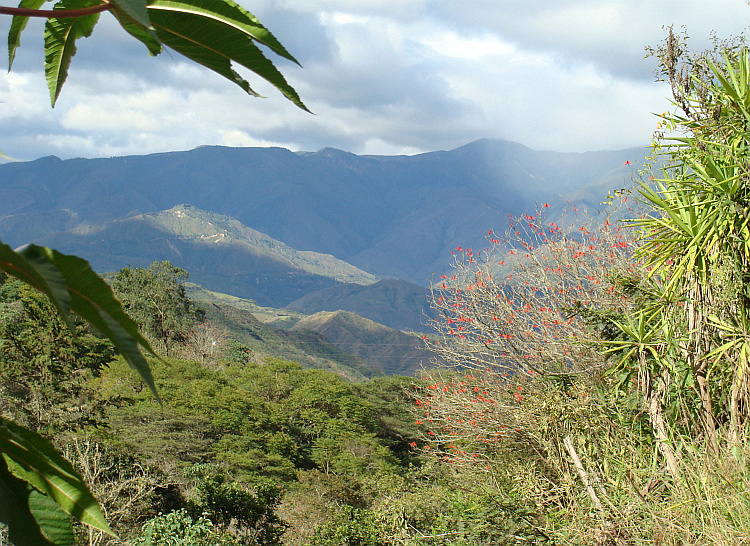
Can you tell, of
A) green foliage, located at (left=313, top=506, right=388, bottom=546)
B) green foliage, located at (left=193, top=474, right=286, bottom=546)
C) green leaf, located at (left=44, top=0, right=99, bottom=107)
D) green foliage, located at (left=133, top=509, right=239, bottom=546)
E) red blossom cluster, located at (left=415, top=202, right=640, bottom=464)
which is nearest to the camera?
green leaf, located at (left=44, top=0, right=99, bottom=107)

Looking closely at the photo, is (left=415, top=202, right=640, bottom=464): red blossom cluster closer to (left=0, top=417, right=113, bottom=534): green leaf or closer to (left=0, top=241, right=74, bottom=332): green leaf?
(left=0, top=417, right=113, bottom=534): green leaf

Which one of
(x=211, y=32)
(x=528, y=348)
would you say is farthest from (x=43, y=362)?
(x=211, y=32)

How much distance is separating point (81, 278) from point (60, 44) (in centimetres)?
70

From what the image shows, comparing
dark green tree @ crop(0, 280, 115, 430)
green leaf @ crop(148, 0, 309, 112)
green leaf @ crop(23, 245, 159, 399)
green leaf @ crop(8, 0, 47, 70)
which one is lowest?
dark green tree @ crop(0, 280, 115, 430)

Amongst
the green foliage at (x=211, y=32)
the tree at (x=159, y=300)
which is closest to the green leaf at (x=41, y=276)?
the green foliage at (x=211, y=32)

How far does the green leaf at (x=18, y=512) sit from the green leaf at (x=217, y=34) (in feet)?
2.16

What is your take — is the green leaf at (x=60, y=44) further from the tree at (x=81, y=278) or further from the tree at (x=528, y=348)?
the tree at (x=528, y=348)

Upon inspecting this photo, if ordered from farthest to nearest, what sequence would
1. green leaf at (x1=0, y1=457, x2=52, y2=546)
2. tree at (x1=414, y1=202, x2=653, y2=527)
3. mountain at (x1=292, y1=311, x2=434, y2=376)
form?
mountain at (x1=292, y1=311, x2=434, y2=376), tree at (x1=414, y1=202, x2=653, y2=527), green leaf at (x1=0, y1=457, x2=52, y2=546)

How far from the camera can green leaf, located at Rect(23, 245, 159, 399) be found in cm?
63

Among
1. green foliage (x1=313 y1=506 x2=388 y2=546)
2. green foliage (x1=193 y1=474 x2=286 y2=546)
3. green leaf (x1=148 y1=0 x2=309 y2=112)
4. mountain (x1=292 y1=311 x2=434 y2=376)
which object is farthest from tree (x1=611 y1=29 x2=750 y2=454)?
mountain (x1=292 y1=311 x2=434 y2=376)

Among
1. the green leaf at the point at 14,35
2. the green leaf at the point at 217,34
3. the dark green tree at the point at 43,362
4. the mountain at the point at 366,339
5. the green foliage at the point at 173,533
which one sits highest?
the green leaf at the point at 14,35

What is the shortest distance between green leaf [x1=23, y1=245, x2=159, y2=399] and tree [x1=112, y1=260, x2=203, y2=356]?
33.3m

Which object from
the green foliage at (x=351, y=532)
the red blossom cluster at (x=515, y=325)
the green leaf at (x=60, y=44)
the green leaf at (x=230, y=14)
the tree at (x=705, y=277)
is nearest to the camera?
the green leaf at (x=230, y=14)

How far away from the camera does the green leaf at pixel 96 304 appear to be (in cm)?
63
